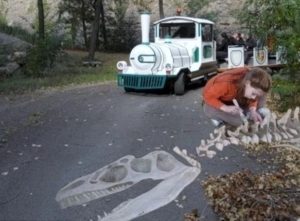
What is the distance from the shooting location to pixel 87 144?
7.51 m

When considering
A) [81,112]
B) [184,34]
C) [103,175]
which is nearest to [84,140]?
[103,175]

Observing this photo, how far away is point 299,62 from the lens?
368 inches

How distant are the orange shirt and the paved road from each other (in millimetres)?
1287

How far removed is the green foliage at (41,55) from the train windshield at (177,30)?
13.4ft

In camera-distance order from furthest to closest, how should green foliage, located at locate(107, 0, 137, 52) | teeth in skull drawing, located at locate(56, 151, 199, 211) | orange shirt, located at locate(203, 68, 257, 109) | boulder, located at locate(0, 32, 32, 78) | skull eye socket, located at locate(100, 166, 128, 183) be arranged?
green foliage, located at locate(107, 0, 137, 52), boulder, located at locate(0, 32, 32, 78), skull eye socket, located at locate(100, 166, 128, 183), teeth in skull drawing, located at locate(56, 151, 199, 211), orange shirt, located at locate(203, 68, 257, 109)

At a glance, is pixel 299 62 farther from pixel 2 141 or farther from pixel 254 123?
pixel 254 123

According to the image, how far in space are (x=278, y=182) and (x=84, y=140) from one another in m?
3.31

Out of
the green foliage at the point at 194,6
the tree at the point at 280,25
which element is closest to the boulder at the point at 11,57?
the tree at the point at 280,25

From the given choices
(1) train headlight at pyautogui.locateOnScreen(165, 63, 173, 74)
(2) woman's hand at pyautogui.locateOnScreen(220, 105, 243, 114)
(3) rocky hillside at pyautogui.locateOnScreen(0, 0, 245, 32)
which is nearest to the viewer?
(2) woman's hand at pyautogui.locateOnScreen(220, 105, 243, 114)

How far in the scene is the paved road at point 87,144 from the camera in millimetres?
5129

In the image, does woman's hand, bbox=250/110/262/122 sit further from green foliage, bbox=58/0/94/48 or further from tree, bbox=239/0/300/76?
green foliage, bbox=58/0/94/48

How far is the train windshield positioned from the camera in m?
14.1

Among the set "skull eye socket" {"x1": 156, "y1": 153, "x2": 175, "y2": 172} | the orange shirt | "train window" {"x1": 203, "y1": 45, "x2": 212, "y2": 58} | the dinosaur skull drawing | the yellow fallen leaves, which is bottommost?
the dinosaur skull drawing

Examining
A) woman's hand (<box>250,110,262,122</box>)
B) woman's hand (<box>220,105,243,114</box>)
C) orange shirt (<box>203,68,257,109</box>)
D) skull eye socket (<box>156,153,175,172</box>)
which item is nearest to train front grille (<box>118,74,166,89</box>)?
skull eye socket (<box>156,153,175,172</box>)
